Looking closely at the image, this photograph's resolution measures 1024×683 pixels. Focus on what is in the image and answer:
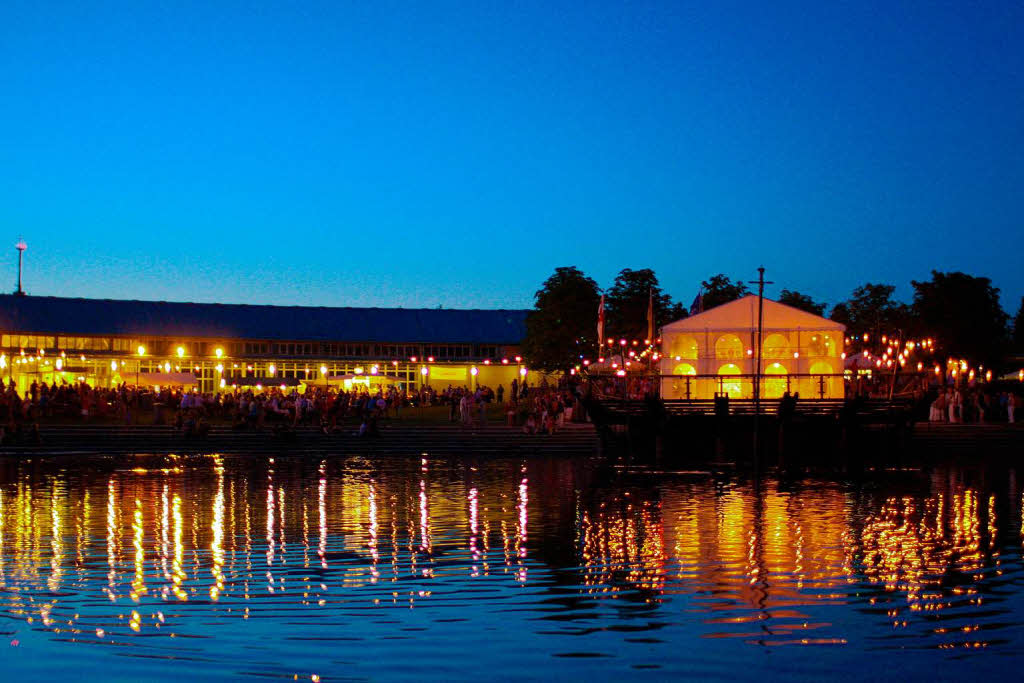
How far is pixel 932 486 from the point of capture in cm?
2475

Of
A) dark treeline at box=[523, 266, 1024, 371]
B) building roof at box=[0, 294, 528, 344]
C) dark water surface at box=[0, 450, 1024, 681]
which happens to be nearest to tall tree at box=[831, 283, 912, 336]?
dark treeline at box=[523, 266, 1024, 371]

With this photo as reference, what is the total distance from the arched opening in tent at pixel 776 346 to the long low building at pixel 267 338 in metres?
37.2

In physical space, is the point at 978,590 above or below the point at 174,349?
below

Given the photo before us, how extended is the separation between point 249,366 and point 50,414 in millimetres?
35646

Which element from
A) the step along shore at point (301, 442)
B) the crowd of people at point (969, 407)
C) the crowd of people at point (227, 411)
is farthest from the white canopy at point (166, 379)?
the crowd of people at point (969, 407)

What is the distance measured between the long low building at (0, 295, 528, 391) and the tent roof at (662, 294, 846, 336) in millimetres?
36173

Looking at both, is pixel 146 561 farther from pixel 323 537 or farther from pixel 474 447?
pixel 474 447

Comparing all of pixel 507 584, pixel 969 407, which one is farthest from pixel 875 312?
pixel 507 584

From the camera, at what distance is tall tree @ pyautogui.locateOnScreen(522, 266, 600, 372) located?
65.2 meters

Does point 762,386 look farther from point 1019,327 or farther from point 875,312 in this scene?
point 1019,327

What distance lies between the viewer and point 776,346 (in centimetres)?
3678

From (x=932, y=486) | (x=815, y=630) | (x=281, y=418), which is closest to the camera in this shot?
(x=815, y=630)

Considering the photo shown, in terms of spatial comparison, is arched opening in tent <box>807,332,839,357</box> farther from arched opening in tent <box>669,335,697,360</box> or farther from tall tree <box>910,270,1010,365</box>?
tall tree <box>910,270,1010,365</box>

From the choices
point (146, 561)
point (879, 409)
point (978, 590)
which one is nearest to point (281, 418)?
point (879, 409)
